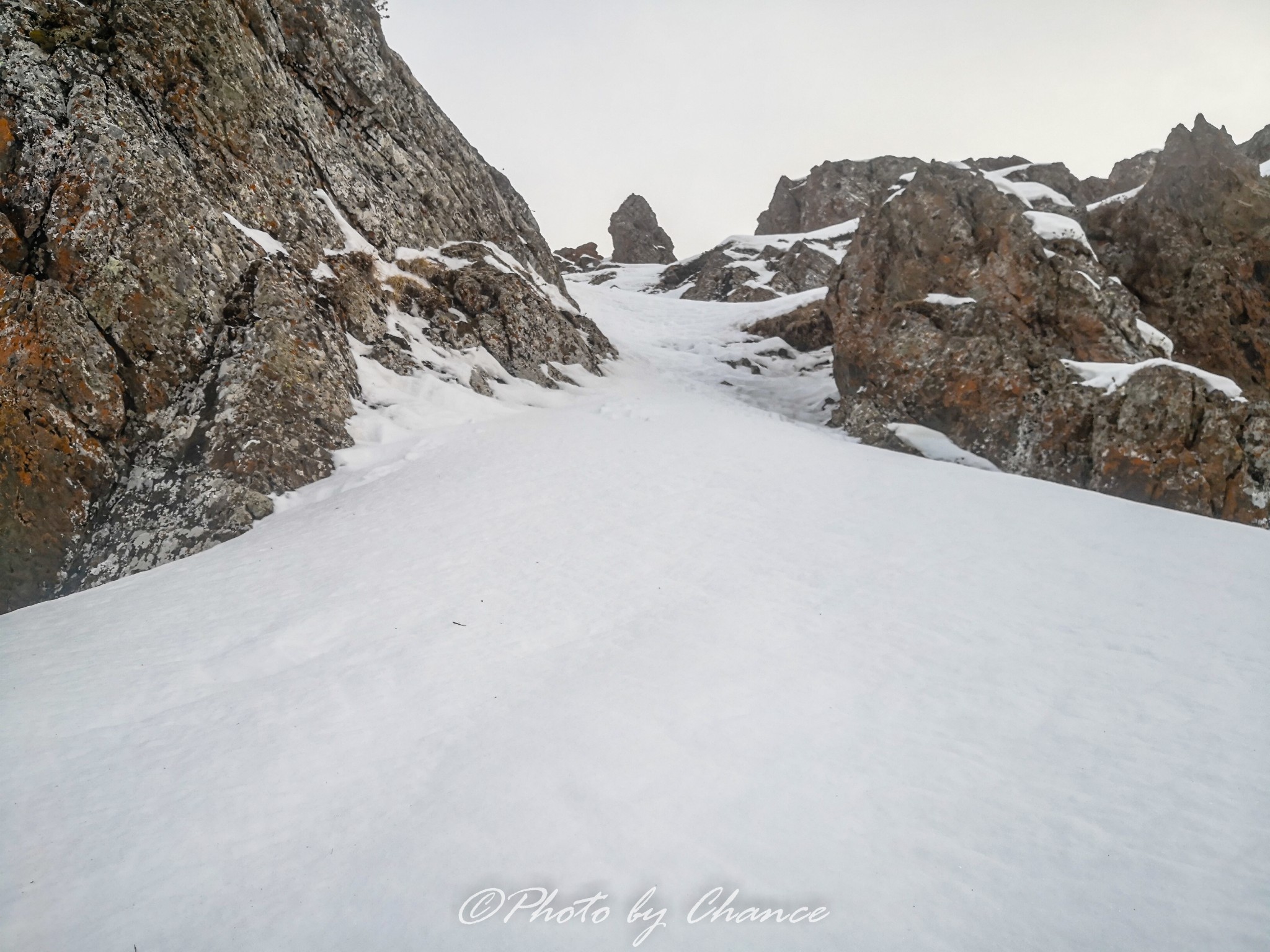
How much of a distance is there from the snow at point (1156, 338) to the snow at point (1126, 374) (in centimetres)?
207

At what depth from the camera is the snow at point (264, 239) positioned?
1017 centimetres

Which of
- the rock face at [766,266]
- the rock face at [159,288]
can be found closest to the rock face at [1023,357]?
the rock face at [159,288]

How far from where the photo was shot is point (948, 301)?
15414 mm

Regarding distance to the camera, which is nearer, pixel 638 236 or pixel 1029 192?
pixel 1029 192

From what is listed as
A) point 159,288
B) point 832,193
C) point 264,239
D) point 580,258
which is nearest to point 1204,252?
point 264,239

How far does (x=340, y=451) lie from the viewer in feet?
30.0

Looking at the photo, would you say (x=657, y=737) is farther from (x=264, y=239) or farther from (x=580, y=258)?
(x=580, y=258)

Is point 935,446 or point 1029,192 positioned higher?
point 1029,192

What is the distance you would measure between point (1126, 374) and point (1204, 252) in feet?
22.0

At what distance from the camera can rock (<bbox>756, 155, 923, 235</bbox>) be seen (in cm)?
5359

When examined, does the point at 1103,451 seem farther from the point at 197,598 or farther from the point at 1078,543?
the point at 197,598

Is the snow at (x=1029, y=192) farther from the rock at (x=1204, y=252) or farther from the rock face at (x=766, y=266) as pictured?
the rock face at (x=766, y=266)

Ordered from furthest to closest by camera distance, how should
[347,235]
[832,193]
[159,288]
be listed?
1. [832,193]
2. [347,235]
3. [159,288]

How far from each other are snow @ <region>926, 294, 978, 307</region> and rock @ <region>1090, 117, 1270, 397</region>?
4.59m
